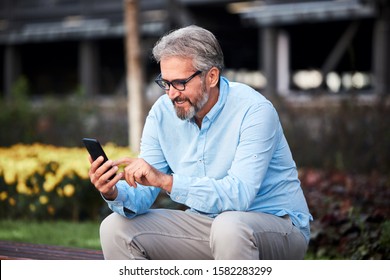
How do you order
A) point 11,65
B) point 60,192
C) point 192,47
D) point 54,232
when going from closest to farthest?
point 192,47
point 54,232
point 60,192
point 11,65

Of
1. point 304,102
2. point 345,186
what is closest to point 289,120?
point 304,102

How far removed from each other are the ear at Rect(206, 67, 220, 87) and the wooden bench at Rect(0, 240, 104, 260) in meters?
0.96

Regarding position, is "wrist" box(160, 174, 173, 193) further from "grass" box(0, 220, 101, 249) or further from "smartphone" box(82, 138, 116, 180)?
"grass" box(0, 220, 101, 249)

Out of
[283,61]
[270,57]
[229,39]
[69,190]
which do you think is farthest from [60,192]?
[229,39]

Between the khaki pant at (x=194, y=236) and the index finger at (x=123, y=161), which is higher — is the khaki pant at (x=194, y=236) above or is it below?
below

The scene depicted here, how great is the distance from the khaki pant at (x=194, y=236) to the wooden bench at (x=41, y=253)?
319mm

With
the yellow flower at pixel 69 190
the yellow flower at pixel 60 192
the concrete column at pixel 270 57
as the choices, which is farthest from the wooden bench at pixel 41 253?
the concrete column at pixel 270 57

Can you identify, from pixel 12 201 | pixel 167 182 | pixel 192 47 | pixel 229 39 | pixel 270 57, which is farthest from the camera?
pixel 229 39

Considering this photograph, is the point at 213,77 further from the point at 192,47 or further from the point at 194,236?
the point at 194,236

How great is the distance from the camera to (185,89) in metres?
3.37

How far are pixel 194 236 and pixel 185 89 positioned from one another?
0.63 m

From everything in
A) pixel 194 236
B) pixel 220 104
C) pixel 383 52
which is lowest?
pixel 383 52

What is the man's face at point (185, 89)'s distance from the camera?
11.0 ft

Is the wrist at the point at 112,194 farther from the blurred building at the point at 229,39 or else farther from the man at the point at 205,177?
the blurred building at the point at 229,39
